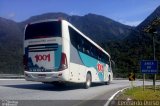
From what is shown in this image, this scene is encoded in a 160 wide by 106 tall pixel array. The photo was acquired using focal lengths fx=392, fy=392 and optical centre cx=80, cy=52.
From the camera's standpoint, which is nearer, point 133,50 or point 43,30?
point 43,30

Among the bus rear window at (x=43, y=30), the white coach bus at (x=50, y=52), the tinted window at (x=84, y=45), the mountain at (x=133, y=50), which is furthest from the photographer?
the mountain at (x=133, y=50)

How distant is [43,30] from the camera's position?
21.8 meters

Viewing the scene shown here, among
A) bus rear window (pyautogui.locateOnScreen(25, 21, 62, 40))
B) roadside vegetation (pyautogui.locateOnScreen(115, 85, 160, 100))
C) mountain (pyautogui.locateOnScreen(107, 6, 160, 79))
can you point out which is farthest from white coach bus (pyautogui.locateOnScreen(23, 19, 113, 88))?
mountain (pyautogui.locateOnScreen(107, 6, 160, 79))

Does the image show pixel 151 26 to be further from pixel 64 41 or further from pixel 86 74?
pixel 64 41

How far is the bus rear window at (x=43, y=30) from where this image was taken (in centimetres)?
2148

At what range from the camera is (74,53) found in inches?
898

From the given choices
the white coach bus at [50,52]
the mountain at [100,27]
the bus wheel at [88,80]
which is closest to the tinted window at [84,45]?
the white coach bus at [50,52]

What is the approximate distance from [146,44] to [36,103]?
82908mm

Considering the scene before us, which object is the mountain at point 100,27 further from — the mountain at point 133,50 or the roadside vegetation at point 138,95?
the roadside vegetation at point 138,95

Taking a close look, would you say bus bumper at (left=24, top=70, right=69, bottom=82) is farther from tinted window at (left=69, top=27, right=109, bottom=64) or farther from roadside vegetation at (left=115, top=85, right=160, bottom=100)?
roadside vegetation at (left=115, top=85, right=160, bottom=100)

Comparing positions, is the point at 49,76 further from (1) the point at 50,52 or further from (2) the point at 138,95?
(2) the point at 138,95

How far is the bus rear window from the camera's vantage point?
70.5 ft

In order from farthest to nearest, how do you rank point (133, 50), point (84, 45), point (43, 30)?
point (133, 50) < point (84, 45) < point (43, 30)

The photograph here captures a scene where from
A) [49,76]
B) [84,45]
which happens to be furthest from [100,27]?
[49,76]
